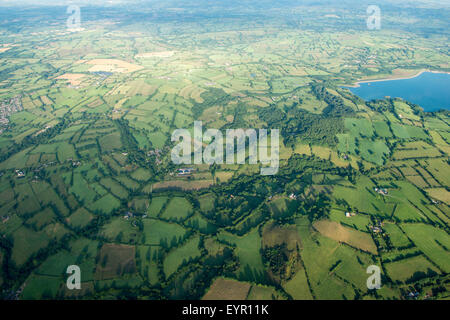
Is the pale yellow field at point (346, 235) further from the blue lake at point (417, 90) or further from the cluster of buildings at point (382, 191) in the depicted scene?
the blue lake at point (417, 90)

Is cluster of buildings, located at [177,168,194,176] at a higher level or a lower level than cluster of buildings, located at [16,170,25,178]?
lower

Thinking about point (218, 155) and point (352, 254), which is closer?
point (352, 254)

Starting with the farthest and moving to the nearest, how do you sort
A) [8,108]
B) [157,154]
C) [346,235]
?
[8,108] < [157,154] < [346,235]

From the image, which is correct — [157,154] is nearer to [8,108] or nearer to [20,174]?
[20,174]

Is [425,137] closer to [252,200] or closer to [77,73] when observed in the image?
[252,200]

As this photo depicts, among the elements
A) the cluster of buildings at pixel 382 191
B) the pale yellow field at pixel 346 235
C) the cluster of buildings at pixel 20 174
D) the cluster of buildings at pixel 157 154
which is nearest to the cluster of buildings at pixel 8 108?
the cluster of buildings at pixel 20 174

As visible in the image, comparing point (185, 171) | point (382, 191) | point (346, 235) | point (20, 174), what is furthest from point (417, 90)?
point (20, 174)

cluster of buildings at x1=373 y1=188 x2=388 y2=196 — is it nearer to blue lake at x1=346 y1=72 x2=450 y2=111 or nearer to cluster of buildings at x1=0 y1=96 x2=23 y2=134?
A: blue lake at x1=346 y1=72 x2=450 y2=111

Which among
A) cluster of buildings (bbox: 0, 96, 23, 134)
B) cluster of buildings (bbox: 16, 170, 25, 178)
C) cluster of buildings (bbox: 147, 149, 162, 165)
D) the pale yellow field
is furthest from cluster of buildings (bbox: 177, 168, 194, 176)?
cluster of buildings (bbox: 0, 96, 23, 134)
